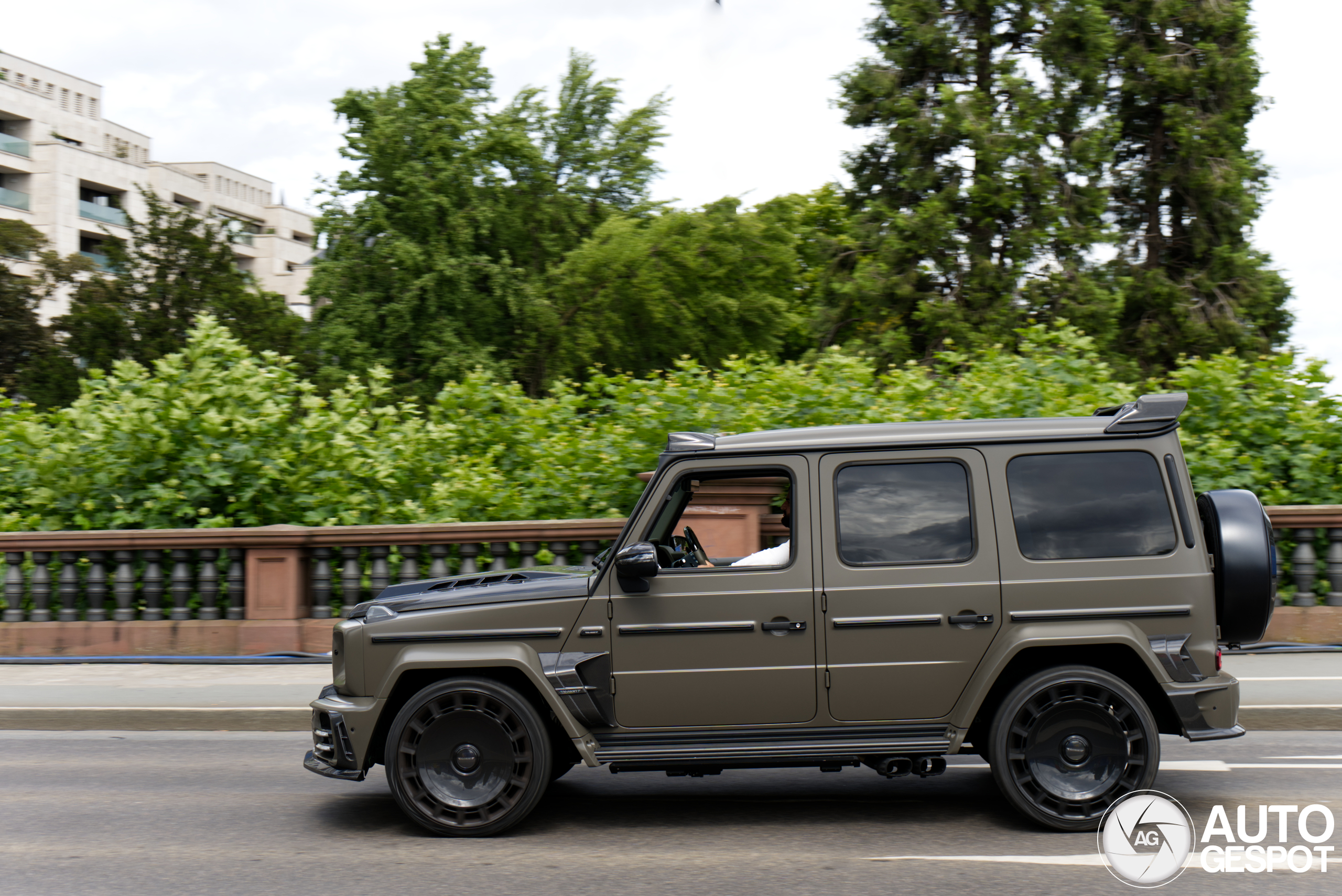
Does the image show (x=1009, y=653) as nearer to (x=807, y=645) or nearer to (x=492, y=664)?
(x=807, y=645)

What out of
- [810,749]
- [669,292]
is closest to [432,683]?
[810,749]

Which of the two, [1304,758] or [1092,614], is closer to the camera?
[1092,614]

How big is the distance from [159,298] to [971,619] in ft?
119

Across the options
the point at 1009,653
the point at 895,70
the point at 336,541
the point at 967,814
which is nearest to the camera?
the point at 1009,653

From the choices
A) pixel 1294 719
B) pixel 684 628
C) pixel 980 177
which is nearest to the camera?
pixel 684 628

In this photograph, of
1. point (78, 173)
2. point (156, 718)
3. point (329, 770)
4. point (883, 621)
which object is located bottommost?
point (156, 718)

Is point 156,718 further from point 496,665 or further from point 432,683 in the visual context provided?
point 496,665

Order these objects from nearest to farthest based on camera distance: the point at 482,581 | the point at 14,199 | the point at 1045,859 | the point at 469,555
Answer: the point at 1045,859 → the point at 482,581 → the point at 469,555 → the point at 14,199

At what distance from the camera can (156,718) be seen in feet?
29.4

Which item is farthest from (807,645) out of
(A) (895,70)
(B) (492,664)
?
(A) (895,70)

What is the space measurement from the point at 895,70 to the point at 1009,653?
26299 mm

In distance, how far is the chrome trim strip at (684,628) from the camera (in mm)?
5668

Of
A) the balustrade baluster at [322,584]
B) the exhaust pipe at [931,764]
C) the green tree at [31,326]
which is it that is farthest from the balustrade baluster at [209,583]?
the green tree at [31,326]

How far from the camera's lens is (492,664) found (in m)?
5.74
